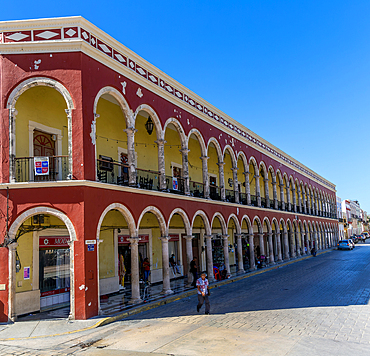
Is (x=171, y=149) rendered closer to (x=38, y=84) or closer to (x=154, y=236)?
(x=154, y=236)

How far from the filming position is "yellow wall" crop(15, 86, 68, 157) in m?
12.5

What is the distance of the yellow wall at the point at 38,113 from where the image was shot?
1248 cm

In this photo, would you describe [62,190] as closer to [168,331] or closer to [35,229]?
[35,229]

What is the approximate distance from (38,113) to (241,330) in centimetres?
990

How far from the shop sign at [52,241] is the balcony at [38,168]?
2222mm

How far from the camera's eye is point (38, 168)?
38.2ft

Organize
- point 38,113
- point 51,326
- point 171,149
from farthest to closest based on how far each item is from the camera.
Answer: point 171,149 < point 38,113 < point 51,326

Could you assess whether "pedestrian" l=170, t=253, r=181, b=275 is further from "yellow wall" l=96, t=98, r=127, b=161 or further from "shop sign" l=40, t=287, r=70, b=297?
"shop sign" l=40, t=287, r=70, b=297

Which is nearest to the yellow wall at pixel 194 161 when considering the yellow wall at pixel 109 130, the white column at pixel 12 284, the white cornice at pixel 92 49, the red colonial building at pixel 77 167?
the white cornice at pixel 92 49

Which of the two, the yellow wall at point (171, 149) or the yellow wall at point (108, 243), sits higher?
the yellow wall at point (171, 149)

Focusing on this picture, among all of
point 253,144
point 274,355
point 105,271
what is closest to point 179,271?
point 105,271

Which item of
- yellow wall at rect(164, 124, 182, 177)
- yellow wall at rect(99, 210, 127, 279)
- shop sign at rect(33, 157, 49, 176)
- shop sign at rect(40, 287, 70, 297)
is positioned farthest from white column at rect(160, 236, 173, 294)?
shop sign at rect(33, 157, 49, 176)

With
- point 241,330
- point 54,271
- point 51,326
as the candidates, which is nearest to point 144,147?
point 54,271

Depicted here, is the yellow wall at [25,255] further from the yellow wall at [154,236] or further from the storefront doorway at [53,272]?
the yellow wall at [154,236]
